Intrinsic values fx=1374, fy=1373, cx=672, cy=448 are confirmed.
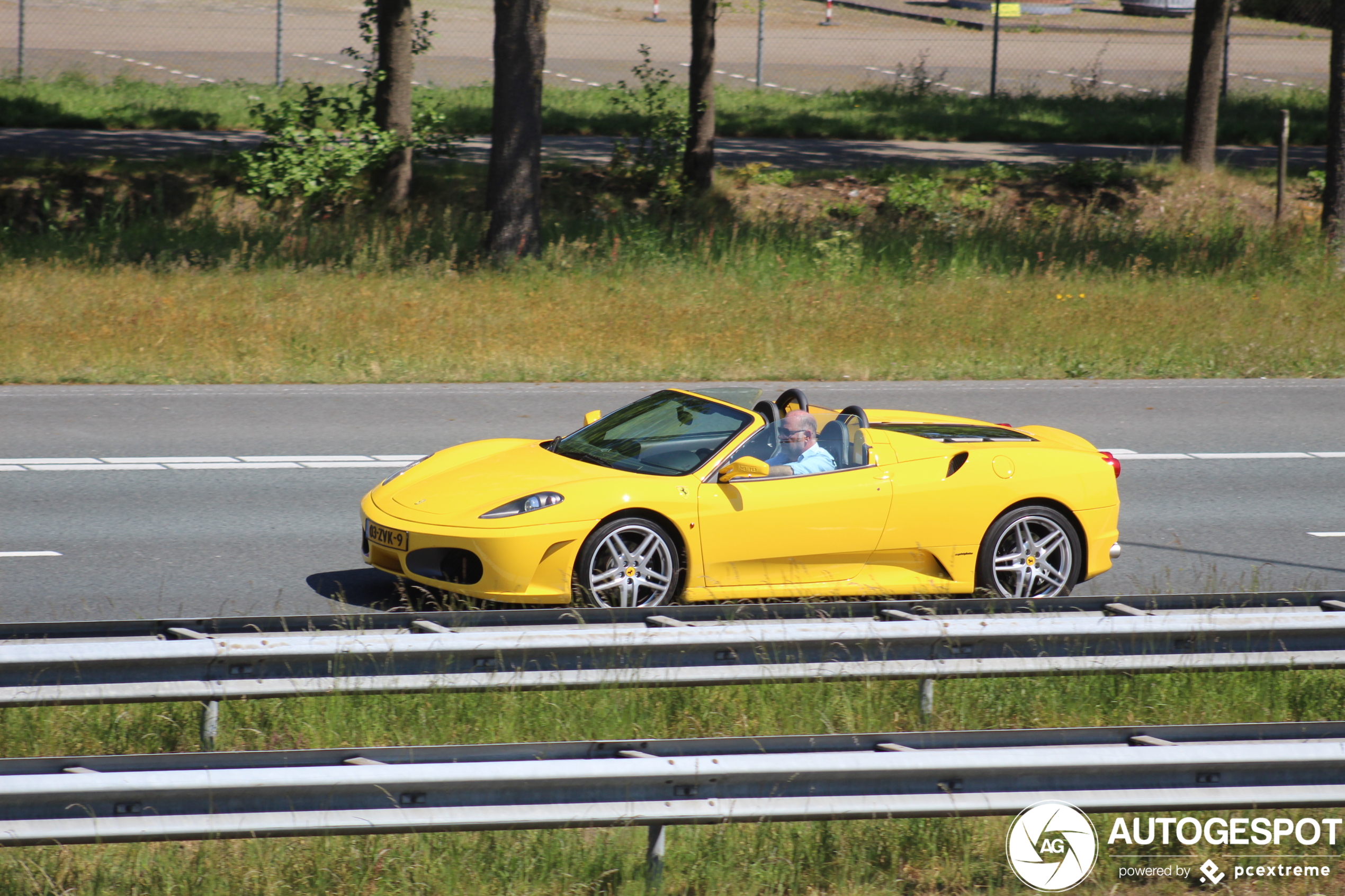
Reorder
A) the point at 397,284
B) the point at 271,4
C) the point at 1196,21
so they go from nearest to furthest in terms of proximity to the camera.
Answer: the point at 397,284, the point at 1196,21, the point at 271,4

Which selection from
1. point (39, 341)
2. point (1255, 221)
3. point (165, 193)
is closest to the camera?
point (39, 341)

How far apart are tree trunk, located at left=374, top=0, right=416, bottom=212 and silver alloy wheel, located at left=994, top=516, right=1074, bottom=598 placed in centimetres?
1478

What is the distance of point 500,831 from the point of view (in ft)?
15.5

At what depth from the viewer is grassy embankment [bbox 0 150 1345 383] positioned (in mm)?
14656

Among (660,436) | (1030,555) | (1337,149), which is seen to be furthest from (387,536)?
(1337,149)

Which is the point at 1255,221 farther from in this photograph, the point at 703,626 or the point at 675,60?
the point at 703,626

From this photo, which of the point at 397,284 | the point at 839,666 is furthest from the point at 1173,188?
the point at 839,666

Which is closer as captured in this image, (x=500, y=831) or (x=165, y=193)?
(x=500, y=831)

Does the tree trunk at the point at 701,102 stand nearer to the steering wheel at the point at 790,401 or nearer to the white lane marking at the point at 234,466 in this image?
the white lane marking at the point at 234,466

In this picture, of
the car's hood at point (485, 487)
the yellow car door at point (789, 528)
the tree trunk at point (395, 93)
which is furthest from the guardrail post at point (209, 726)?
the tree trunk at point (395, 93)

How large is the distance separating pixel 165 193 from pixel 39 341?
6725 mm
